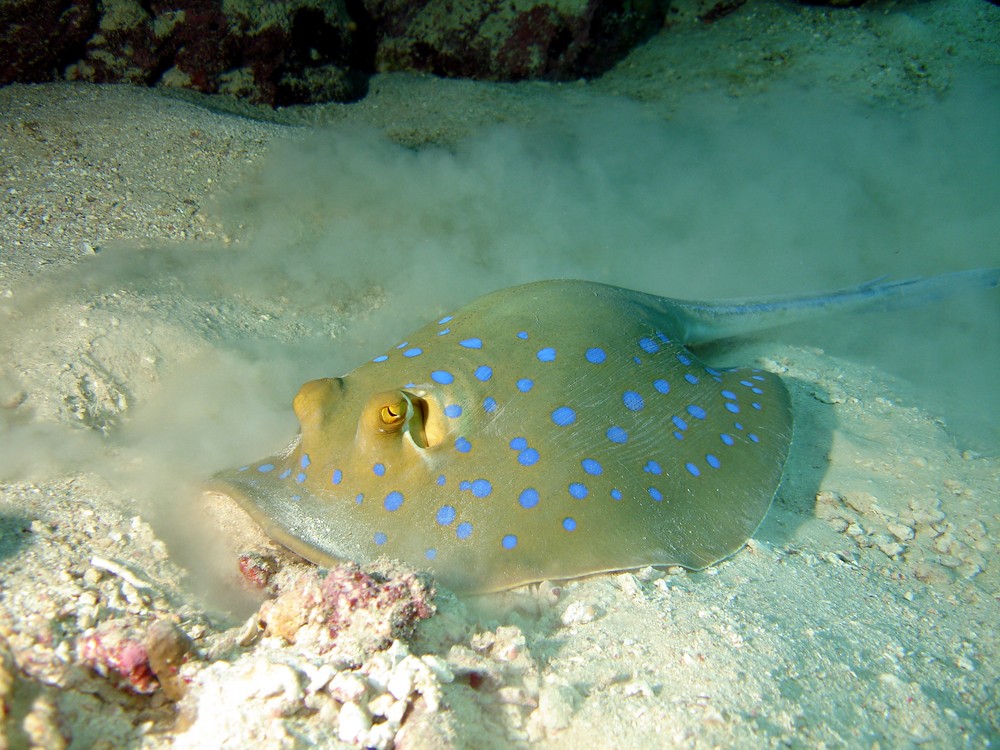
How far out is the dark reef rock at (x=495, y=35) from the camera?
7.93 metres

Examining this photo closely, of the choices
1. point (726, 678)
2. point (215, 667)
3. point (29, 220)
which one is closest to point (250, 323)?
point (29, 220)

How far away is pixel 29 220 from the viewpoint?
14.5ft

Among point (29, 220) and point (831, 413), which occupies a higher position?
point (29, 220)

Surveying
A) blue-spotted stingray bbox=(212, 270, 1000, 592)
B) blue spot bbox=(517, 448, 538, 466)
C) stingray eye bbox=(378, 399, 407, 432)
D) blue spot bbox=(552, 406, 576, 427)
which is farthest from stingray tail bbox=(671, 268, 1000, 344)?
stingray eye bbox=(378, 399, 407, 432)

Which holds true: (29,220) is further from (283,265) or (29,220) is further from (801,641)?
(801,641)

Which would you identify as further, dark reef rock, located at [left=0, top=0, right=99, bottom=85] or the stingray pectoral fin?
dark reef rock, located at [left=0, top=0, right=99, bottom=85]

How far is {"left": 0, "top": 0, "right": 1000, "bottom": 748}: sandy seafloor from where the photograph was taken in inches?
73.9

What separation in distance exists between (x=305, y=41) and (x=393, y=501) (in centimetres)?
688

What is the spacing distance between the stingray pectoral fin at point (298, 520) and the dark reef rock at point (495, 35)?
7.59 meters

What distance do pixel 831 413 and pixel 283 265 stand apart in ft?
15.4

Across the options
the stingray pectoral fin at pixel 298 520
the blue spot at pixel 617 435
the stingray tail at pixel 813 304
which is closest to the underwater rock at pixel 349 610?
the stingray pectoral fin at pixel 298 520

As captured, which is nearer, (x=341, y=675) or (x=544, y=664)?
(x=341, y=675)

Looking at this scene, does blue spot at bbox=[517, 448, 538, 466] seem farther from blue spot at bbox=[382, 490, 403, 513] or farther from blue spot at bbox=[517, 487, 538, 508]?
blue spot at bbox=[382, 490, 403, 513]

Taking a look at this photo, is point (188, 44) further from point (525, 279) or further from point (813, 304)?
point (813, 304)
